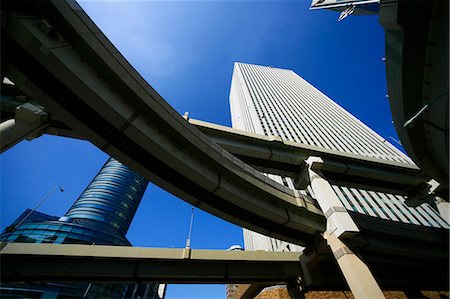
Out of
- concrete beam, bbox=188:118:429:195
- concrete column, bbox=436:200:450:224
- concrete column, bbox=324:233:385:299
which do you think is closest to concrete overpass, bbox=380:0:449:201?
concrete beam, bbox=188:118:429:195

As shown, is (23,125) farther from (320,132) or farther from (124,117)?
(320,132)

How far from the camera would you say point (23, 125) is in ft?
26.1

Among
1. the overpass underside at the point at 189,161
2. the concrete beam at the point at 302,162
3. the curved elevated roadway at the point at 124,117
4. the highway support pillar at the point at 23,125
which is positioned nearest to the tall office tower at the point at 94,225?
the highway support pillar at the point at 23,125

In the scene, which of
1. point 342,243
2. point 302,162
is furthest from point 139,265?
point 302,162

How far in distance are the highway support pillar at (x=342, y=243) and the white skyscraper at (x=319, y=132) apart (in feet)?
80.7

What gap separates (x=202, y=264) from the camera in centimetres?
1248

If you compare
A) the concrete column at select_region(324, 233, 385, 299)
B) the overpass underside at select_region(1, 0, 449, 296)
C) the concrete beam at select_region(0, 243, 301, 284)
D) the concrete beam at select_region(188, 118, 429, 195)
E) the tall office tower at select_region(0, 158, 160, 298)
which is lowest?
the concrete column at select_region(324, 233, 385, 299)

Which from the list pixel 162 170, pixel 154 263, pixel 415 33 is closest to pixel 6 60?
pixel 162 170

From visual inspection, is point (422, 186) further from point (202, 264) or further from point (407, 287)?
point (202, 264)

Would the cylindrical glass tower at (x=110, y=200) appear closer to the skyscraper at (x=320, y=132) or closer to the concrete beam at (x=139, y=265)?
the skyscraper at (x=320, y=132)

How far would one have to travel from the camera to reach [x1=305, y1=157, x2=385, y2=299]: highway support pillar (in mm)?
6821

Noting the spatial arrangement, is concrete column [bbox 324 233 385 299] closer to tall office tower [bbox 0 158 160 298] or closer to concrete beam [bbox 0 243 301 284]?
concrete beam [bbox 0 243 301 284]

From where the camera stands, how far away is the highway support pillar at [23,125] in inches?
299

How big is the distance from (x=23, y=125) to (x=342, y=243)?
1435cm
